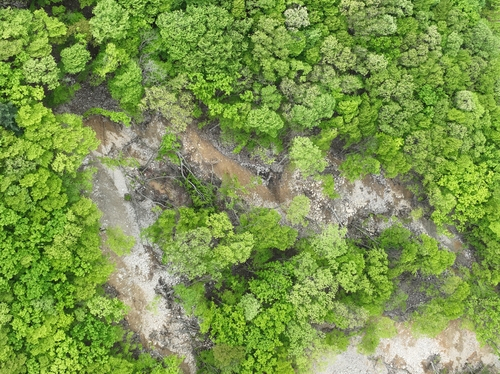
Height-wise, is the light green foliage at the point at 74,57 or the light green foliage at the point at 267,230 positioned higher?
the light green foliage at the point at 74,57

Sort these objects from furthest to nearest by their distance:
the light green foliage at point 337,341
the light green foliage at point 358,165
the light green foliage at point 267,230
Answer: the light green foliage at point 358,165
the light green foliage at point 337,341
the light green foliage at point 267,230

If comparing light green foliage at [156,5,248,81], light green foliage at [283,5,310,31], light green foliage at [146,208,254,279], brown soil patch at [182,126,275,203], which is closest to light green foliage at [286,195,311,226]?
brown soil patch at [182,126,275,203]

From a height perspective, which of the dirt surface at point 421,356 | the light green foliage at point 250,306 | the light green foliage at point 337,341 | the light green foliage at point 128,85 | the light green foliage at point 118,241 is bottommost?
the dirt surface at point 421,356

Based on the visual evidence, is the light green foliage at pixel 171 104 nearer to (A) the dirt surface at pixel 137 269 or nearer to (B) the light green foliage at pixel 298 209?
(A) the dirt surface at pixel 137 269

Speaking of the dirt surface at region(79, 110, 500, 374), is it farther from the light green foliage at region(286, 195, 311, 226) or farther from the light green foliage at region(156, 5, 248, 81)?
the light green foliage at region(156, 5, 248, 81)

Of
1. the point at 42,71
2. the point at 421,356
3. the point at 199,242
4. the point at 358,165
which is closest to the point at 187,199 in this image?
the point at 199,242

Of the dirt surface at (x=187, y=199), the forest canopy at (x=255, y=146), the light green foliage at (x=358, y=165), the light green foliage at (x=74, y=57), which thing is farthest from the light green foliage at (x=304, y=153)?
the light green foliage at (x=74, y=57)

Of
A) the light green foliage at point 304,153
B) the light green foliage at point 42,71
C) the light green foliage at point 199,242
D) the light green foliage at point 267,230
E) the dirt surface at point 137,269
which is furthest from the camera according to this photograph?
the light green foliage at point 304,153

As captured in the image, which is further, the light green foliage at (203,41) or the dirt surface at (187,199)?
the dirt surface at (187,199)

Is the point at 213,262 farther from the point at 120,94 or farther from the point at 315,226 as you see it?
the point at 120,94
